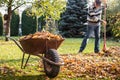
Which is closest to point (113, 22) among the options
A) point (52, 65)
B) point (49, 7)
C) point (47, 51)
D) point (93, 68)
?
point (49, 7)

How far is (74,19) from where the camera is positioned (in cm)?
2992

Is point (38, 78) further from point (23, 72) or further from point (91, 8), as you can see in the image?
point (91, 8)

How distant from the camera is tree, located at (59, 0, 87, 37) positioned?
2981 cm

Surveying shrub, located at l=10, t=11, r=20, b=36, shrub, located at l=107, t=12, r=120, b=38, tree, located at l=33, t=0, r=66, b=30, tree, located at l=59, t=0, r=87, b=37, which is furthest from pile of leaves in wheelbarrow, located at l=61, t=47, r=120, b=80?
shrub, located at l=10, t=11, r=20, b=36

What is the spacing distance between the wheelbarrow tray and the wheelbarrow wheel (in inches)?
5.3

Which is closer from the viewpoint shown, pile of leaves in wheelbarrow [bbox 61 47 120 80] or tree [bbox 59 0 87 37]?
pile of leaves in wheelbarrow [bbox 61 47 120 80]

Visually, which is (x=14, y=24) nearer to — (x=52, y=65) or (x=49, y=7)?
(x=49, y=7)

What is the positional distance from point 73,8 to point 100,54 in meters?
19.1

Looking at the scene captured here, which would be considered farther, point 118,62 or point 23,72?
point 118,62

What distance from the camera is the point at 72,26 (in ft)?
97.4

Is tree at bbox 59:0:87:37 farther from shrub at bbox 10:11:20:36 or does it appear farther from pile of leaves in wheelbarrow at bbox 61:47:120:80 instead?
pile of leaves in wheelbarrow at bbox 61:47:120:80

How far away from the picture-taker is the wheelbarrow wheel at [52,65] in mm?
7406

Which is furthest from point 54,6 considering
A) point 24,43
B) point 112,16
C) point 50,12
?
point 24,43

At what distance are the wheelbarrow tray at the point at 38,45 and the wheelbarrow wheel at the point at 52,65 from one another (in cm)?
14
